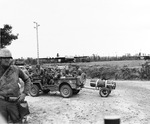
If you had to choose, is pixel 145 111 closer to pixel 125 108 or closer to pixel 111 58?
pixel 125 108

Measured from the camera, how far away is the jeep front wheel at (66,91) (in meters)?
11.1

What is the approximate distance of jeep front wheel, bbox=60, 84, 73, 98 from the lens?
36.4 ft

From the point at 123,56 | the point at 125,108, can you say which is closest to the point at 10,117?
the point at 125,108

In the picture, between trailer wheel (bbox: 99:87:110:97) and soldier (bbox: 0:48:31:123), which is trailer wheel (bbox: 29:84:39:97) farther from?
soldier (bbox: 0:48:31:123)

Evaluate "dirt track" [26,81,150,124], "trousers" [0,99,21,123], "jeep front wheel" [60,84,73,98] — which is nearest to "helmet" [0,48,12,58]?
"trousers" [0,99,21,123]

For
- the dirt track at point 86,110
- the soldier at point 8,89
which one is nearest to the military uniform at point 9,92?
the soldier at point 8,89

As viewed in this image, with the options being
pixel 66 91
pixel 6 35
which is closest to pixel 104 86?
pixel 66 91

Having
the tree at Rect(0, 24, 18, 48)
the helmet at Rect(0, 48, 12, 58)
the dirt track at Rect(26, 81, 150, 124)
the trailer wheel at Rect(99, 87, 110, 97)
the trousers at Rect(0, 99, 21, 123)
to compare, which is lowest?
the dirt track at Rect(26, 81, 150, 124)

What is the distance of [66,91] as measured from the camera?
11195mm

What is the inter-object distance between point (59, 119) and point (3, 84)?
148 inches

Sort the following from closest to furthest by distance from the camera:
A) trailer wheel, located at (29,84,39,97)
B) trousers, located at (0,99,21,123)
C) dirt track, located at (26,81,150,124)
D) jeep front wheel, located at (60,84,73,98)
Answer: trousers, located at (0,99,21,123)
dirt track, located at (26,81,150,124)
jeep front wheel, located at (60,84,73,98)
trailer wheel, located at (29,84,39,97)

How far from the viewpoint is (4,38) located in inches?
867

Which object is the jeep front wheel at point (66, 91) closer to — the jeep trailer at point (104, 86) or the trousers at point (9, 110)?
the jeep trailer at point (104, 86)

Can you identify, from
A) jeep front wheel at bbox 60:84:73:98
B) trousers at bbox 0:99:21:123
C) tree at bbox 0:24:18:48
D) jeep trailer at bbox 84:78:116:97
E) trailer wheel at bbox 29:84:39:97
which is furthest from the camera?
tree at bbox 0:24:18:48
